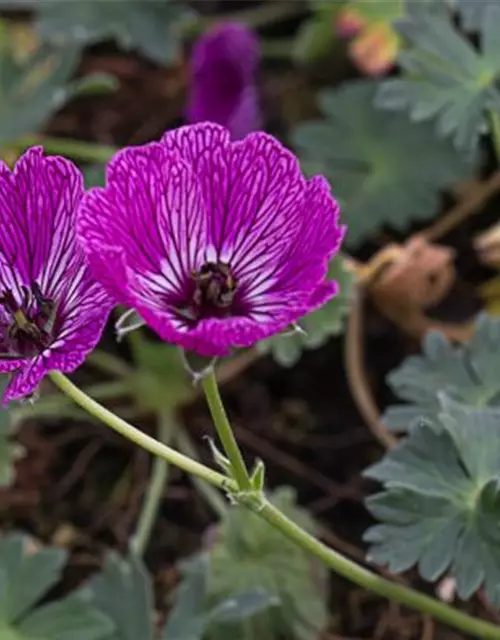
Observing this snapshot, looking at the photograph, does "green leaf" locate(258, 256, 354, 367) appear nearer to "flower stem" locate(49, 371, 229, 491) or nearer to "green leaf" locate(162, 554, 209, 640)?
"green leaf" locate(162, 554, 209, 640)

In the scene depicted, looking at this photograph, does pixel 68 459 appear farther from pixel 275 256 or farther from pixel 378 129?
pixel 275 256

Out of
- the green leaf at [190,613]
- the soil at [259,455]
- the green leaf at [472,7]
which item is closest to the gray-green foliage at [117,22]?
the soil at [259,455]

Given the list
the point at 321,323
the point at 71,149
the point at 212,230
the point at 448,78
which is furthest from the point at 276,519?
the point at 71,149

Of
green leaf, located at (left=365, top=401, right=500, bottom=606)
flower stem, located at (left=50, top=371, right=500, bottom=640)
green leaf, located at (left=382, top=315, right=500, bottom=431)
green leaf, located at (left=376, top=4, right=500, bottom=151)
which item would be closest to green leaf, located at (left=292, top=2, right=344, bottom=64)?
green leaf, located at (left=376, top=4, right=500, bottom=151)

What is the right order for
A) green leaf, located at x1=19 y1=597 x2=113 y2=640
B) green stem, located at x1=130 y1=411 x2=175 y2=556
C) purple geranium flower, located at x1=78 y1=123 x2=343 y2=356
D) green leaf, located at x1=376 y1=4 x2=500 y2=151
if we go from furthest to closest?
1. green stem, located at x1=130 y1=411 x2=175 y2=556
2. green leaf, located at x1=376 y1=4 x2=500 y2=151
3. green leaf, located at x1=19 y1=597 x2=113 y2=640
4. purple geranium flower, located at x1=78 y1=123 x2=343 y2=356

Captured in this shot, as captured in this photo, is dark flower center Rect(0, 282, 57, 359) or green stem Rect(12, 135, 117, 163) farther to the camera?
green stem Rect(12, 135, 117, 163)

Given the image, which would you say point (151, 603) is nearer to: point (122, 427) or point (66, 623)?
point (66, 623)
